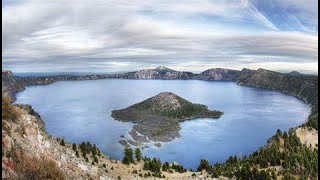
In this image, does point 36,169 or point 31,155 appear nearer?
point 36,169

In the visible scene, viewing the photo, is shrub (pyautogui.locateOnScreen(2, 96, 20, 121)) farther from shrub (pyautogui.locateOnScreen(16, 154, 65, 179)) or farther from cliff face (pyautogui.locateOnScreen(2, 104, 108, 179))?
shrub (pyautogui.locateOnScreen(16, 154, 65, 179))

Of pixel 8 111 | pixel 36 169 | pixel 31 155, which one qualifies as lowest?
pixel 36 169

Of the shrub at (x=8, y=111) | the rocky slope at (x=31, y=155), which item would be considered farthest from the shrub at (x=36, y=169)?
the shrub at (x=8, y=111)

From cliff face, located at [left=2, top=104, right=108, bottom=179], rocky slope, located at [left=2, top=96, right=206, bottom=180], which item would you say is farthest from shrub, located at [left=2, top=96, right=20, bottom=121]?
cliff face, located at [left=2, top=104, right=108, bottom=179]

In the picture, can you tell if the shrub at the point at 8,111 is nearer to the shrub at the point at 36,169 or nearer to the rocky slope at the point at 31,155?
the rocky slope at the point at 31,155

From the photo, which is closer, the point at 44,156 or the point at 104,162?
the point at 44,156

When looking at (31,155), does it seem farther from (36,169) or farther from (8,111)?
(8,111)

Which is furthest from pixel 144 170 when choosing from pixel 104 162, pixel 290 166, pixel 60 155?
pixel 290 166

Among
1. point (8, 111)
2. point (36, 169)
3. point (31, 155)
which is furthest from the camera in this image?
point (8, 111)

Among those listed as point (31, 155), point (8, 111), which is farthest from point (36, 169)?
point (8, 111)

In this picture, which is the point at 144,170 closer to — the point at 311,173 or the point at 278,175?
the point at 278,175

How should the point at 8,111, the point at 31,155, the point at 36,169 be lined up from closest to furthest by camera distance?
the point at 36,169
the point at 31,155
the point at 8,111
